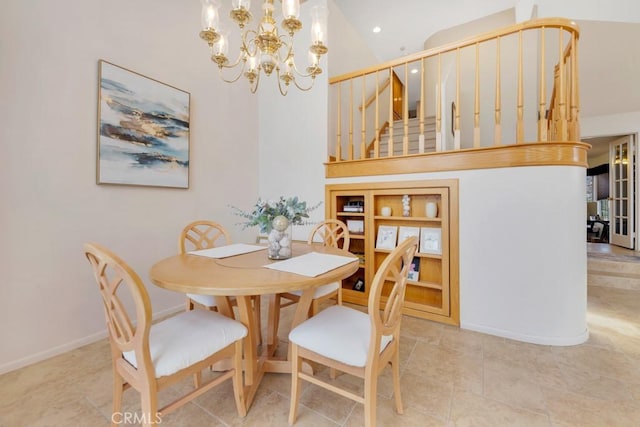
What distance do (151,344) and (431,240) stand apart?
7.53 feet

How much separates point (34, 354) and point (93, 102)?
1798 millimetres

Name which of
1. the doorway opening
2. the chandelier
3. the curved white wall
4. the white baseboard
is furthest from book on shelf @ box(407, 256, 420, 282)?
the doorway opening

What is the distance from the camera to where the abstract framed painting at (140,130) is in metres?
2.10

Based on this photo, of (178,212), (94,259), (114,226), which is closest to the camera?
(94,259)

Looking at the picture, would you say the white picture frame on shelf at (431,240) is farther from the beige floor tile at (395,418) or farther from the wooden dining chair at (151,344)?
the wooden dining chair at (151,344)

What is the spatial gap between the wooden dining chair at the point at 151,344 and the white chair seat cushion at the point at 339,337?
331mm

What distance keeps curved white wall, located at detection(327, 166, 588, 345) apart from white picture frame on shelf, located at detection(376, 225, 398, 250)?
643 millimetres

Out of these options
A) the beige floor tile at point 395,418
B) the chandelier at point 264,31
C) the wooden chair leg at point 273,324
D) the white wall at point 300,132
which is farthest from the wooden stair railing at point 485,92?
the beige floor tile at point 395,418

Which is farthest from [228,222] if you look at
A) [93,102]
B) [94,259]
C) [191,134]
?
[94,259]

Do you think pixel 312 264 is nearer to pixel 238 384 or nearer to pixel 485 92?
pixel 238 384

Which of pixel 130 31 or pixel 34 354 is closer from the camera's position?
pixel 34 354

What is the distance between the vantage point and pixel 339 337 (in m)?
1.24

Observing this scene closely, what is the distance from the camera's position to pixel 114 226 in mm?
2189

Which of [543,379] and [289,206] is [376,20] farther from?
[543,379]
